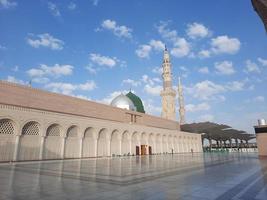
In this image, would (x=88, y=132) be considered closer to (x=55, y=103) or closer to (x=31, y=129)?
(x=55, y=103)

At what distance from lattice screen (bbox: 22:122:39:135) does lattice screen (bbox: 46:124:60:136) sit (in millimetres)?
1258

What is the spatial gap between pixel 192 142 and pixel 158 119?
518 inches

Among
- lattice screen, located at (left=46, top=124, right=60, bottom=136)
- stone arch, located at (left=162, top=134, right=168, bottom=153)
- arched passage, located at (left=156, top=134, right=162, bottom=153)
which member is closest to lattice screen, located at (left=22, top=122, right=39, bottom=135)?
lattice screen, located at (left=46, top=124, right=60, bottom=136)

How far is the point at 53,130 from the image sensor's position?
21500 millimetres

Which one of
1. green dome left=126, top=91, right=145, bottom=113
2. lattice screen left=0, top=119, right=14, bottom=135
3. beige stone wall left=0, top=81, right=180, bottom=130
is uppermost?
green dome left=126, top=91, right=145, bottom=113

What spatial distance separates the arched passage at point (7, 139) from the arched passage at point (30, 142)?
30.0 inches

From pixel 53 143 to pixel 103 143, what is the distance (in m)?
7.34

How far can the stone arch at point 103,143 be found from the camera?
87.4ft

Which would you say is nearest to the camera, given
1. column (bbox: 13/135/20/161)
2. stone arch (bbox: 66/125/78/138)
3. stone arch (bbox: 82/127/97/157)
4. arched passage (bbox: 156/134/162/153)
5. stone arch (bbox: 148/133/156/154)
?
column (bbox: 13/135/20/161)

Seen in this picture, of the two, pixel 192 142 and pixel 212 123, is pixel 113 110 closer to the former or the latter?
pixel 212 123

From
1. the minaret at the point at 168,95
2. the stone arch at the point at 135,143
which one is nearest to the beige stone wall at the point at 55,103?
the stone arch at the point at 135,143

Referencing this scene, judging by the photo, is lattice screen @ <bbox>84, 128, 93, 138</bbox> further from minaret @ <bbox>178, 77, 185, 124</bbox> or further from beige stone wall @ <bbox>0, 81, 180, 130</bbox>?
minaret @ <bbox>178, 77, 185, 124</bbox>

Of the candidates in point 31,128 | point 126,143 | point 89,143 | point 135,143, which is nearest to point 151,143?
point 135,143

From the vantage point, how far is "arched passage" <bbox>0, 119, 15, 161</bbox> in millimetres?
17312
